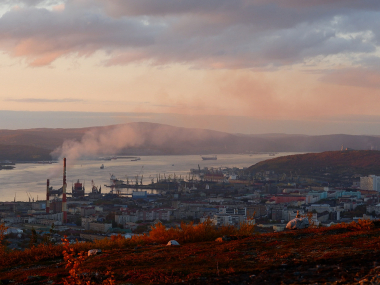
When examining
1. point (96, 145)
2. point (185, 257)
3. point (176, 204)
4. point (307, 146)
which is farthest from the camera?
point (307, 146)

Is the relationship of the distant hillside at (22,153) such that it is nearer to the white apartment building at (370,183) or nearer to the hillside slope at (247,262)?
the white apartment building at (370,183)

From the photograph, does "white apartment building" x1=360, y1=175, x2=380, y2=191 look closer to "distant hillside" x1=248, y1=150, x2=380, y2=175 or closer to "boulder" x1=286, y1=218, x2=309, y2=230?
"distant hillside" x1=248, y1=150, x2=380, y2=175

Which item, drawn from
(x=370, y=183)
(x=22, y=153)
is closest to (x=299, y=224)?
(x=370, y=183)

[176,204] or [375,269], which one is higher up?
[375,269]

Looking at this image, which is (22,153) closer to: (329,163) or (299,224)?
(329,163)

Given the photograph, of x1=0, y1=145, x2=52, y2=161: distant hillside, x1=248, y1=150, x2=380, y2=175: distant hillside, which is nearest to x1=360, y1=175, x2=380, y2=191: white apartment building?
x1=248, y1=150, x2=380, y2=175: distant hillside

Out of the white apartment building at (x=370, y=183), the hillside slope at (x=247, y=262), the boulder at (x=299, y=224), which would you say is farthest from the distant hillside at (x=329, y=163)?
the hillside slope at (x=247, y=262)

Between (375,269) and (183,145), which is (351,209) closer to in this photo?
(375,269)

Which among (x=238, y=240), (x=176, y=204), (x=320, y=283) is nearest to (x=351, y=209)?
(x=176, y=204)
